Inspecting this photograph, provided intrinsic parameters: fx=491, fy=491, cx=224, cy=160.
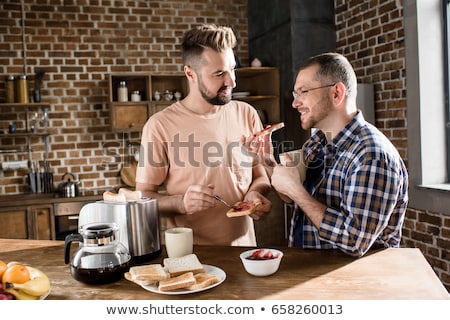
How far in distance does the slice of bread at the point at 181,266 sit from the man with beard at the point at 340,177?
18.3 inches

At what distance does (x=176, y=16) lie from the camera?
5172 millimetres

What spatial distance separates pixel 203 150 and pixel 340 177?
73 centimetres

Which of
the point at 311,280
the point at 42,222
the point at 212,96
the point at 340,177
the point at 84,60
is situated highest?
the point at 84,60

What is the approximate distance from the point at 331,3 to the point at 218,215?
9.90 feet

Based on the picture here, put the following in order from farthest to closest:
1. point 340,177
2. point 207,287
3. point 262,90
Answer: point 262,90, point 340,177, point 207,287

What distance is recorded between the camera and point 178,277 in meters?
1.46

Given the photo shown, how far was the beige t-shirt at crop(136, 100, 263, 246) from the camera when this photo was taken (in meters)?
2.28

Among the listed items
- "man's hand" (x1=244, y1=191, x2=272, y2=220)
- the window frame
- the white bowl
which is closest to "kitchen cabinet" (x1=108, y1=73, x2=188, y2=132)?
the window frame

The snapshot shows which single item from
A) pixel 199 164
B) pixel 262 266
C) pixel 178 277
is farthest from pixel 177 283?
pixel 199 164

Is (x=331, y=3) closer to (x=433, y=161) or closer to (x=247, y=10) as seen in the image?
(x=247, y=10)

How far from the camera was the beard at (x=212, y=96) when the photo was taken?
232 cm

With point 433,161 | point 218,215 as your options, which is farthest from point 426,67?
point 218,215

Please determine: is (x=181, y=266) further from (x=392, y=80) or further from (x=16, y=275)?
(x=392, y=80)

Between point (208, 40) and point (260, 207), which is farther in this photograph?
point (208, 40)
